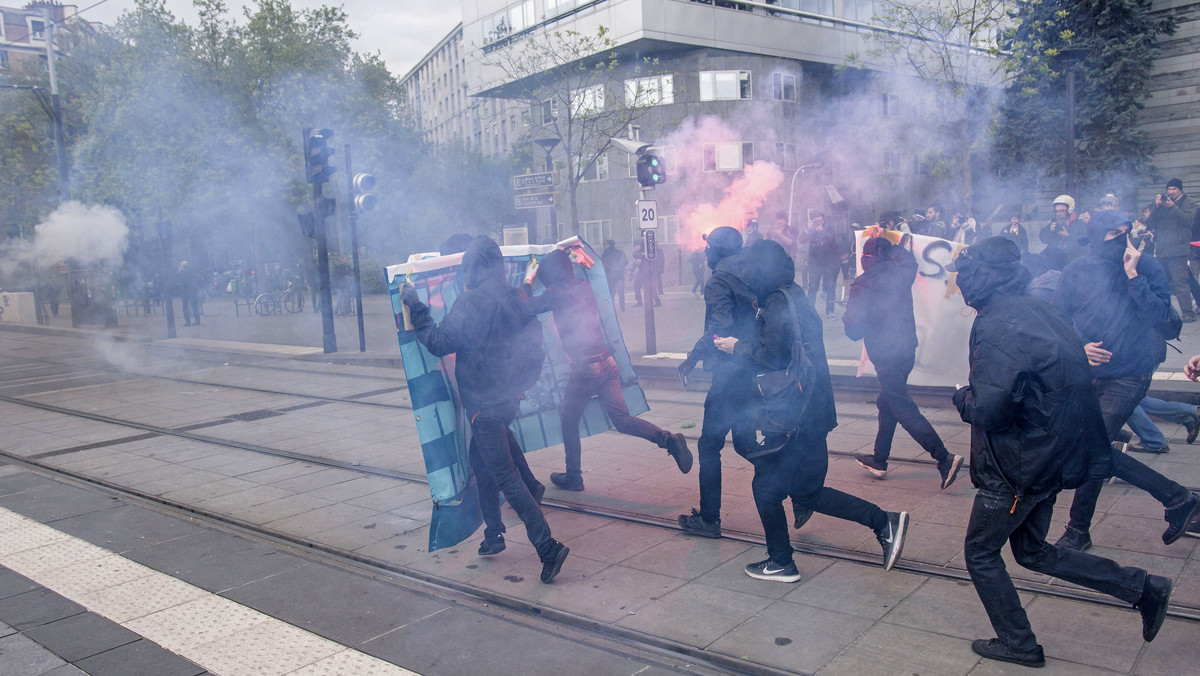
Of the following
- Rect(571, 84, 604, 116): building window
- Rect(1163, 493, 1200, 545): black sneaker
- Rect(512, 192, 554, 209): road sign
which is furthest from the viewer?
Rect(571, 84, 604, 116): building window

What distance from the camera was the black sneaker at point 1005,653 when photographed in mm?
3199

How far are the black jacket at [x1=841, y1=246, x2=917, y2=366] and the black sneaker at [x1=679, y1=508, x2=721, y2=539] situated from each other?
168 centimetres

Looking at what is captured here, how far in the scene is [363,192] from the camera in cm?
1430

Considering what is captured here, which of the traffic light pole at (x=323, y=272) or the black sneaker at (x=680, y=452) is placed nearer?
the black sneaker at (x=680, y=452)

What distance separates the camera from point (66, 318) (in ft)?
97.5

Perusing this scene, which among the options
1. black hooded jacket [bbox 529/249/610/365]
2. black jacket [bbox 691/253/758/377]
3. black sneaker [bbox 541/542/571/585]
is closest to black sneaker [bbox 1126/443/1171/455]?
black jacket [bbox 691/253/758/377]

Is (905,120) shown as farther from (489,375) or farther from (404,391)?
(489,375)

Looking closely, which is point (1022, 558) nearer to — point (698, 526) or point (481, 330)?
point (698, 526)

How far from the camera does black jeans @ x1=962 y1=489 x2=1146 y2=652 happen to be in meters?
3.17

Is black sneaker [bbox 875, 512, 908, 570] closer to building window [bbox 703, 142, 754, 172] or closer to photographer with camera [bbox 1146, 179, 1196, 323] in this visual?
photographer with camera [bbox 1146, 179, 1196, 323]

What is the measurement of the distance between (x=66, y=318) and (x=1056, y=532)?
32740mm

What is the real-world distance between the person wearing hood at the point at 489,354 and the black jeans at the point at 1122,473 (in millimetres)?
2552

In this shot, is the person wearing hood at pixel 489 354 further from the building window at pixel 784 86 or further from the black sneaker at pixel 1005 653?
the building window at pixel 784 86

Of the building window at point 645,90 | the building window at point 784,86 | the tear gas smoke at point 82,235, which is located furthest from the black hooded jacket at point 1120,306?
the building window at point 784,86
